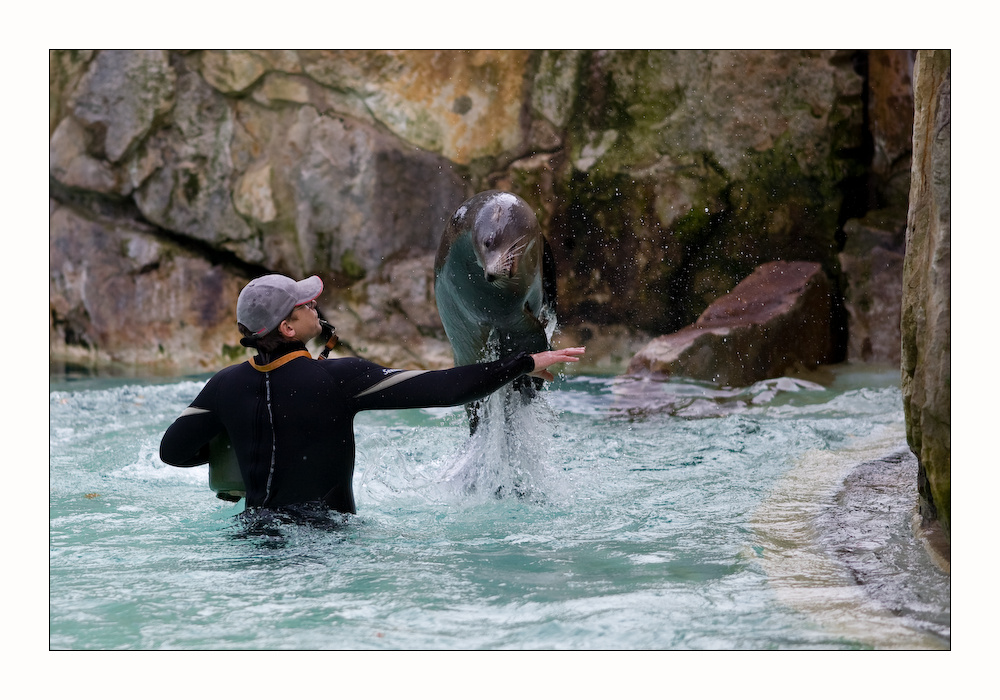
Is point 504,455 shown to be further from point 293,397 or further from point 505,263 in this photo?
point 293,397

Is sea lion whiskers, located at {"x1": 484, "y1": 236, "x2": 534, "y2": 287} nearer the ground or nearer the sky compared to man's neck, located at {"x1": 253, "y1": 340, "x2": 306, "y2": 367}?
nearer the sky

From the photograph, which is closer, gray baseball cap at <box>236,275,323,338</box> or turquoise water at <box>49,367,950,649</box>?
turquoise water at <box>49,367,950,649</box>

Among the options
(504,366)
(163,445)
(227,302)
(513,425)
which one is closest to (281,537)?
(163,445)

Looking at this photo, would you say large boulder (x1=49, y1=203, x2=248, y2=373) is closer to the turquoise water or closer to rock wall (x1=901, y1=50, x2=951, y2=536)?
the turquoise water

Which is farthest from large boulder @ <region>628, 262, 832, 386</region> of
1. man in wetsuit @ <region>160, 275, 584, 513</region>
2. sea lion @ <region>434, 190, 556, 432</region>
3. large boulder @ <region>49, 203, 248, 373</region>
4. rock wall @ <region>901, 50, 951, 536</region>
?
man in wetsuit @ <region>160, 275, 584, 513</region>

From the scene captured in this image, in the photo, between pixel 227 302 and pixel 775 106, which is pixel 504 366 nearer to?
pixel 775 106

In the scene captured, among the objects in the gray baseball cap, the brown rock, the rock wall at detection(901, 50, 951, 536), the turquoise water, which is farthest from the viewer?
the brown rock

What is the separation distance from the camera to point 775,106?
761 centimetres

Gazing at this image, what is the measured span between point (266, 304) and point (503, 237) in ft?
3.27

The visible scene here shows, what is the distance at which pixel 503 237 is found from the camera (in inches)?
142

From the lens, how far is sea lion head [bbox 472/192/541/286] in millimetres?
3572

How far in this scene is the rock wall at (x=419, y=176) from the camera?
7.64m

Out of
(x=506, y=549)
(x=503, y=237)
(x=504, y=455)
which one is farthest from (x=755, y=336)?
(x=506, y=549)

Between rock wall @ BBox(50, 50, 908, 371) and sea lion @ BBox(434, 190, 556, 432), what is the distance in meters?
3.85
